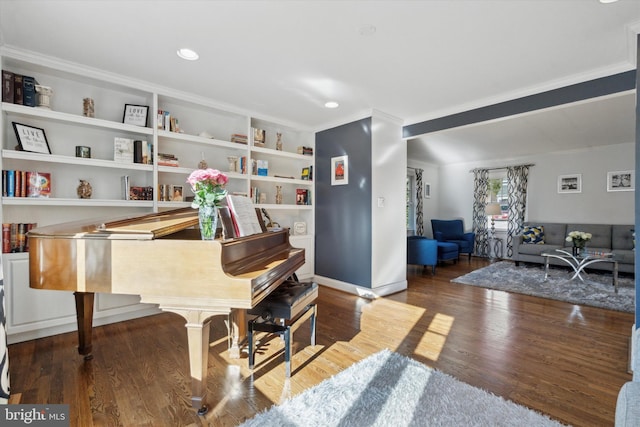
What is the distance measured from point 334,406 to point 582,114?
5171mm

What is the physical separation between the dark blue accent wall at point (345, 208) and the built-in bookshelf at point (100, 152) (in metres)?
0.82

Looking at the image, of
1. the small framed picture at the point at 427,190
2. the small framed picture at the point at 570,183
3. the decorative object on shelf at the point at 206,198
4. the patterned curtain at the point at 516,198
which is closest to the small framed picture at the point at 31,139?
the decorative object on shelf at the point at 206,198

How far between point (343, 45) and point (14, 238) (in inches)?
125

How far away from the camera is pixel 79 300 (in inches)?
85.4

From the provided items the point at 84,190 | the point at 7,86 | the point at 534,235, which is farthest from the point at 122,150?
the point at 534,235

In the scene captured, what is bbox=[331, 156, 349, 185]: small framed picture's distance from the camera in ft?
13.9

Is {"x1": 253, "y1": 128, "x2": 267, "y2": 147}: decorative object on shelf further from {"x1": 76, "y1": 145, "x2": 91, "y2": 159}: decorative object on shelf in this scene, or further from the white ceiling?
{"x1": 76, "y1": 145, "x2": 91, "y2": 159}: decorative object on shelf

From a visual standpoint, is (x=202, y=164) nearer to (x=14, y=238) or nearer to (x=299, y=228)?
(x=299, y=228)

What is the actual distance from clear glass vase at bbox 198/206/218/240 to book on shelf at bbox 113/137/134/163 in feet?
6.03

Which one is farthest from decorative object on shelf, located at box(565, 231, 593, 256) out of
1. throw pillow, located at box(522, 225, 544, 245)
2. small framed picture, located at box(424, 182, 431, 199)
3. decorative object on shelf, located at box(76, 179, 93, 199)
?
decorative object on shelf, located at box(76, 179, 93, 199)

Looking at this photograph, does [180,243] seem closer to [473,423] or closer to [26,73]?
[473,423]

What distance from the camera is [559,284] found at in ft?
14.9

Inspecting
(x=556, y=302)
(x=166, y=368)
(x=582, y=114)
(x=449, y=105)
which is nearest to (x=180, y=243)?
(x=166, y=368)

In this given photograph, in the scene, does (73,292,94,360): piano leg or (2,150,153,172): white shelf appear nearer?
(73,292,94,360): piano leg
